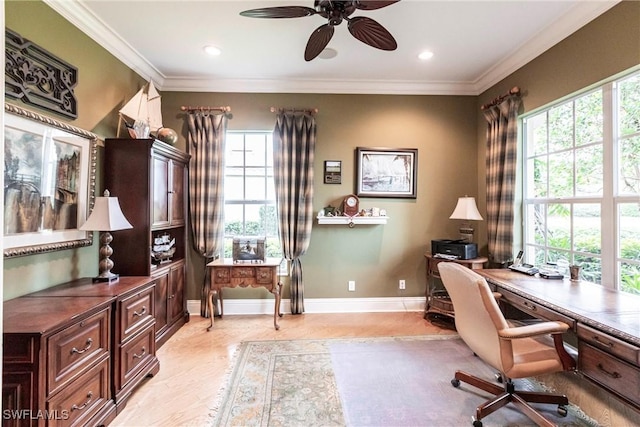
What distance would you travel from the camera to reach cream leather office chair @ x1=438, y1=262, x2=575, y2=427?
1.70 metres

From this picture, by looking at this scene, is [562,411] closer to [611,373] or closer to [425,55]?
[611,373]

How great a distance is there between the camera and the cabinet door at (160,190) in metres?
2.76

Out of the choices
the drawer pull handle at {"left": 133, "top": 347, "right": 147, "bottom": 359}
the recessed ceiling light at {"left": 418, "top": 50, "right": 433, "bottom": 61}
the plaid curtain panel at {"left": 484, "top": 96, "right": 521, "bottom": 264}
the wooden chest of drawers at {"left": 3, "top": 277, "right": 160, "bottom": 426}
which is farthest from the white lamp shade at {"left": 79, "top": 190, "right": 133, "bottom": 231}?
the plaid curtain panel at {"left": 484, "top": 96, "right": 521, "bottom": 264}

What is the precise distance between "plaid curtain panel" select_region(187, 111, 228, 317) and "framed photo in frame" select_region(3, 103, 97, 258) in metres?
1.11

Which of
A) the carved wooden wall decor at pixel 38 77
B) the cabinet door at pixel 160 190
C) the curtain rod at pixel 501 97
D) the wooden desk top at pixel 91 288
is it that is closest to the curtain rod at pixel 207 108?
the cabinet door at pixel 160 190

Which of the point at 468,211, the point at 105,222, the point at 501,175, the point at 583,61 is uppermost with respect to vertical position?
the point at 583,61

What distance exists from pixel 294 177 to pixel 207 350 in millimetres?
1981

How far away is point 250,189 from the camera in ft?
12.2

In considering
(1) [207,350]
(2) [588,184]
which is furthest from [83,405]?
(2) [588,184]

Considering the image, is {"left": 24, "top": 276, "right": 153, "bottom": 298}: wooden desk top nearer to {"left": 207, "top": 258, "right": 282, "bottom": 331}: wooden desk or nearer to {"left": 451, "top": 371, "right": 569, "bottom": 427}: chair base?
{"left": 207, "top": 258, "right": 282, "bottom": 331}: wooden desk

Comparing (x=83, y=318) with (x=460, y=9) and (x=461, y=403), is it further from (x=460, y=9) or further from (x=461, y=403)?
(x=460, y=9)

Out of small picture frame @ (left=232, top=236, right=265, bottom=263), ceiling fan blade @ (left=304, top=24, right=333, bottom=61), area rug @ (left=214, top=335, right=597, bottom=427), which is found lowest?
area rug @ (left=214, top=335, right=597, bottom=427)

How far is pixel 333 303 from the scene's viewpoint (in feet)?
12.1

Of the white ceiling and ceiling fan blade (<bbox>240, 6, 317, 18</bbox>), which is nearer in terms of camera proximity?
ceiling fan blade (<bbox>240, 6, 317, 18</bbox>)
